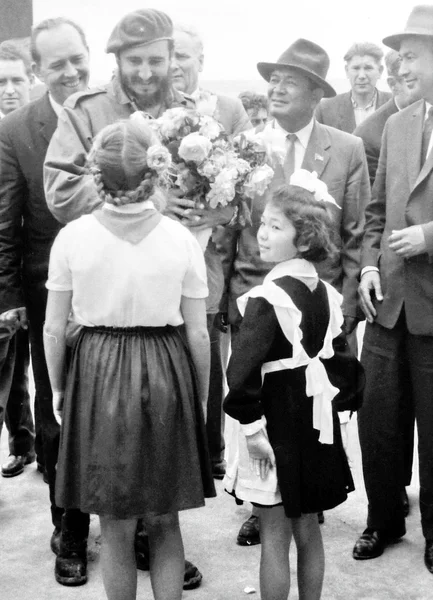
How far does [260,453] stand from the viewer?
2715mm

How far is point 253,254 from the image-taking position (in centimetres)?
372

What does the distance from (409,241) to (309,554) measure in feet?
4.14

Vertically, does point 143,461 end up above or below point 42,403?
above

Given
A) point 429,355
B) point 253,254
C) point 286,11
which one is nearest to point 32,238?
point 253,254

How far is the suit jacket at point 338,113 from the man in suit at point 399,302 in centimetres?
253

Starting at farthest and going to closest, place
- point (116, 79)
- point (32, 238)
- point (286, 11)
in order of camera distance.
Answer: point (286, 11), point (32, 238), point (116, 79)

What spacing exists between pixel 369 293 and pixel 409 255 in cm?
29

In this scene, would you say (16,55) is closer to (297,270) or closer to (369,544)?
(297,270)

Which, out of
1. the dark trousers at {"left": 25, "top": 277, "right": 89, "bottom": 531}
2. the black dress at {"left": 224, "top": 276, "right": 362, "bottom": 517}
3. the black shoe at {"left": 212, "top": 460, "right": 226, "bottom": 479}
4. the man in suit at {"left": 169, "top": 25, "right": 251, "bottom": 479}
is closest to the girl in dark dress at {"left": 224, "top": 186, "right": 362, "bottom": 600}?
the black dress at {"left": 224, "top": 276, "right": 362, "bottom": 517}

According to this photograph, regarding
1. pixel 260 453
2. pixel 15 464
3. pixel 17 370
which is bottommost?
pixel 15 464

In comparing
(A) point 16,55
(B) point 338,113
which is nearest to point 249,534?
(A) point 16,55

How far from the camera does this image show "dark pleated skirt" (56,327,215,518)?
2627mm

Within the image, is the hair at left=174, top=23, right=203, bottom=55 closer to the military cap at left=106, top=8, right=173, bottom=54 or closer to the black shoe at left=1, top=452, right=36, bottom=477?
the military cap at left=106, top=8, right=173, bottom=54

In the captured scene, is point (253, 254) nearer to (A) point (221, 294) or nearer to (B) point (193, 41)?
(A) point (221, 294)
